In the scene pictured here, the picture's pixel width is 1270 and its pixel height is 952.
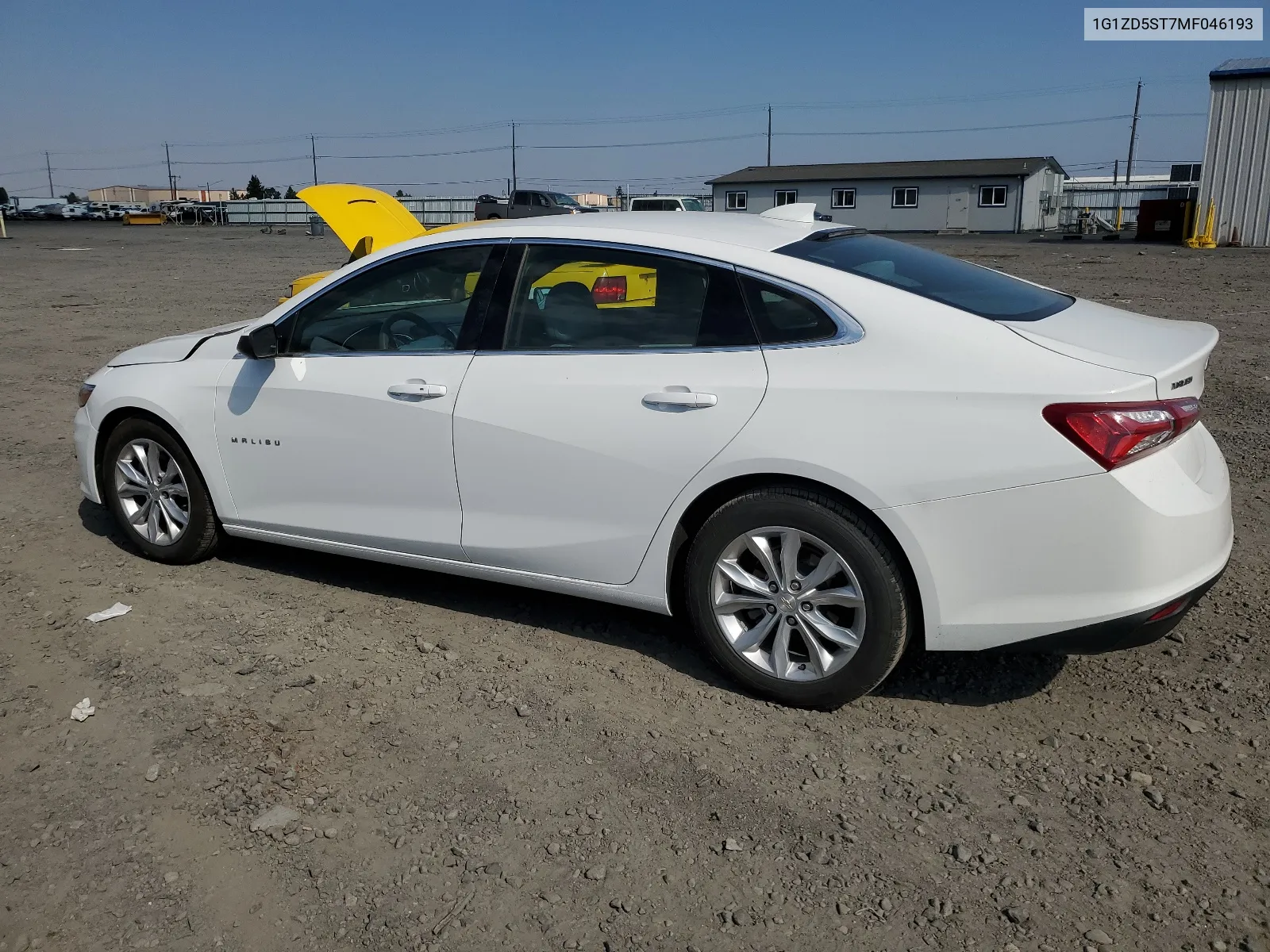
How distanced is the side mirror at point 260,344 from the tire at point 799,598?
6.89 ft

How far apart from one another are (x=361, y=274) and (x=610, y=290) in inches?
46.9

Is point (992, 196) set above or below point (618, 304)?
above

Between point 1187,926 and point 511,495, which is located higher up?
point 511,495

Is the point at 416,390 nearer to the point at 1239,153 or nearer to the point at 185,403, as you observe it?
the point at 185,403

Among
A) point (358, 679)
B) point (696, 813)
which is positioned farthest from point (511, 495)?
point (696, 813)

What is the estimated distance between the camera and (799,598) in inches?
143

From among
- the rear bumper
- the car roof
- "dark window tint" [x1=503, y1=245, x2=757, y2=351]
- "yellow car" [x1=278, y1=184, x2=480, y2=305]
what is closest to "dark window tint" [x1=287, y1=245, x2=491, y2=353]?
the car roof

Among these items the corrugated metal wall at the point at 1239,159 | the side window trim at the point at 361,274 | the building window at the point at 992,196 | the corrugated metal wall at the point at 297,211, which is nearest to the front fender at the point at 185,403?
the side window trim at the point at 361,274

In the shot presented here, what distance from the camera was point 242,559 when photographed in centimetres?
534

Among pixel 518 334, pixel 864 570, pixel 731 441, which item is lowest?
pixel 864 570

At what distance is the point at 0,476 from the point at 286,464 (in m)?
3.44

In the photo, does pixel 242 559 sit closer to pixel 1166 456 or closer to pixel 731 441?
pixel 731 441

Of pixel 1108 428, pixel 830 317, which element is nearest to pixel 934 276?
pixel 830 317

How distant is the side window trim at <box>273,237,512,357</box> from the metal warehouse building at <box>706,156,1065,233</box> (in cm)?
5127
